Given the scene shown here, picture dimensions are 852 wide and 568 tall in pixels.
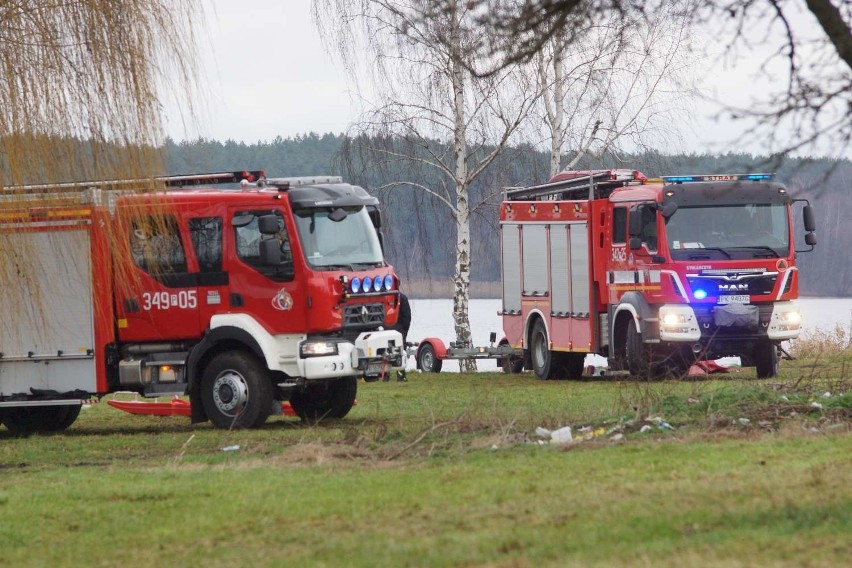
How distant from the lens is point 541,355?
27.5 metres

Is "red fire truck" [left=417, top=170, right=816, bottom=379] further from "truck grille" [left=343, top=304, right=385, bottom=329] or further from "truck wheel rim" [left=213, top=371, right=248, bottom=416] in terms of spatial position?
"truck wheel rim" [left=213, top=371, right=248, bottom=416]

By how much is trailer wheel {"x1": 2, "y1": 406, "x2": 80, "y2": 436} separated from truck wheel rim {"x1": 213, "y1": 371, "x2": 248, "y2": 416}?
2.69 metres

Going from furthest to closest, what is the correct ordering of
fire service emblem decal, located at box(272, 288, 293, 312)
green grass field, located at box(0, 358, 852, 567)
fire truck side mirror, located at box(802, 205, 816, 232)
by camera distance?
fire truck side mirror, located at box(802, 205, 816, 232) < fire service emblem decal, located at box(272, 288, 293, 312) < green grass field, located at box(0, 358, 852, 567)

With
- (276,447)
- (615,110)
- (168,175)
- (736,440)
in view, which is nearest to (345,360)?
(276,447)

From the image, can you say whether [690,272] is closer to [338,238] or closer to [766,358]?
[766,358]

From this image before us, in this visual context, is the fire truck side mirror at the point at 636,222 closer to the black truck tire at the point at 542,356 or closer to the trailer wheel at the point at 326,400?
the black truck tire at the point at 542,356

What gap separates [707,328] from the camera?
2309 centimetres

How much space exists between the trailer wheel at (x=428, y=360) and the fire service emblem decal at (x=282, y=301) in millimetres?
15028

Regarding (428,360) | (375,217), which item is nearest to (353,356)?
(375,217)

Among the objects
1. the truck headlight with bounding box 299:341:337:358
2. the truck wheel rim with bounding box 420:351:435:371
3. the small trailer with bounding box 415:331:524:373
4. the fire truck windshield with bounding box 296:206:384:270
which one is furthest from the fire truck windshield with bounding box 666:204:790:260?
the truck wheel rim with bounding box 420:351:435:371

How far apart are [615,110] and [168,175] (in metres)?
20.9

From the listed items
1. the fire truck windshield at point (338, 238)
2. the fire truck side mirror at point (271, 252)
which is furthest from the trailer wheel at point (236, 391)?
the fire truck windshield at point (338, 238)

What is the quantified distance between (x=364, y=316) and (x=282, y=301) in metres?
1.06

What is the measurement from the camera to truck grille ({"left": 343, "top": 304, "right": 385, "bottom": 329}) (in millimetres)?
17203
